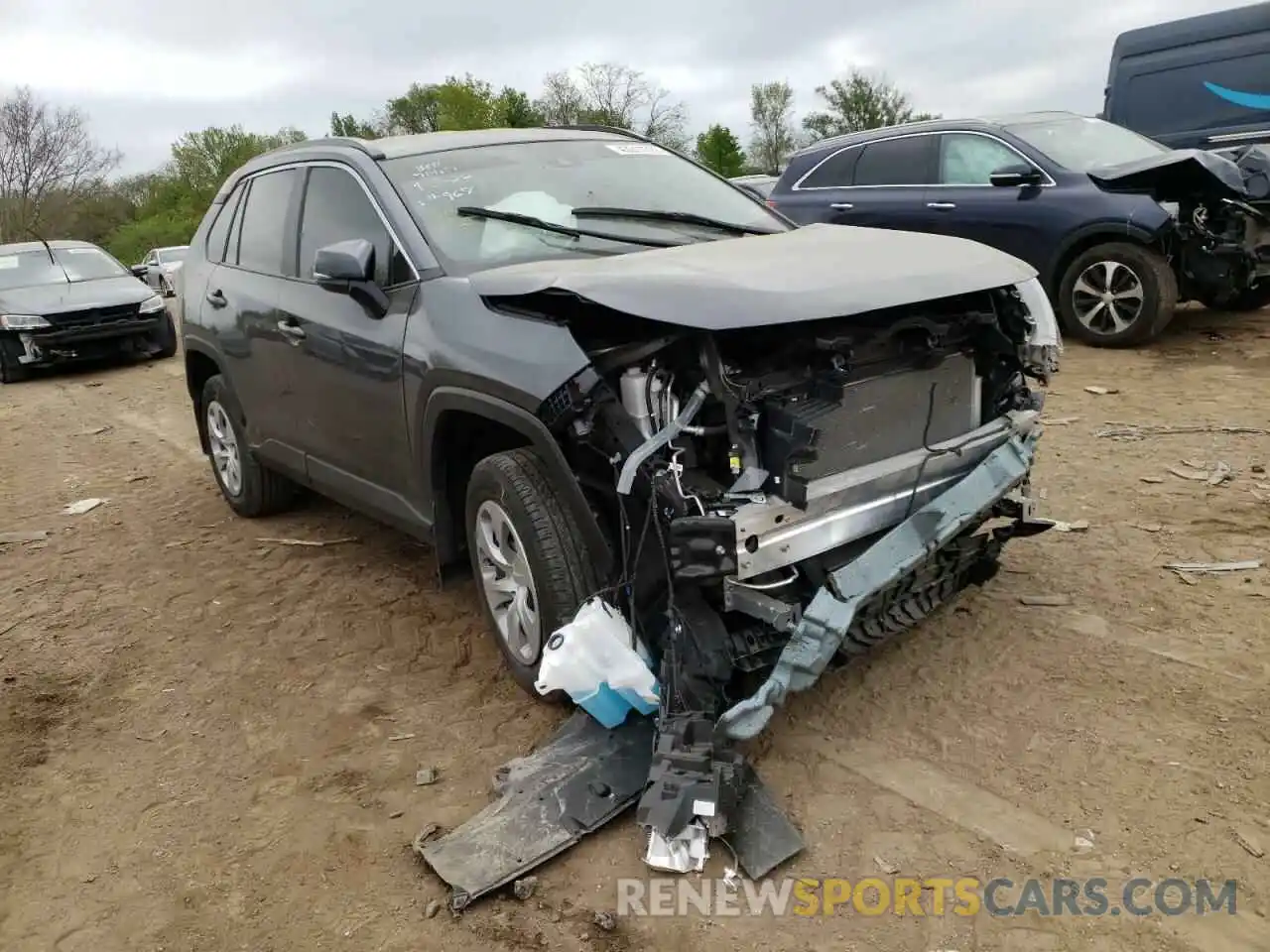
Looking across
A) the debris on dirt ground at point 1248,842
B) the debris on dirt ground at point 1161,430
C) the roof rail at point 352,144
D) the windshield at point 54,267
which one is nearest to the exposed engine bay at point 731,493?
the debris on dirt ground at point 1248,842

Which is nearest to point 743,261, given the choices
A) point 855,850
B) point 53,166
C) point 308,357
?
point 855,850

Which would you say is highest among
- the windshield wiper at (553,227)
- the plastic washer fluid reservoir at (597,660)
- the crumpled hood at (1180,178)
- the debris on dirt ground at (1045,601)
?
the crumpled hood at (1180,178)

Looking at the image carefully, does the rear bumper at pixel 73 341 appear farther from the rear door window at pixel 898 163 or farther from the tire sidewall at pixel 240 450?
the rear door window at pixel 898 163

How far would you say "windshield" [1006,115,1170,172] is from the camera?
8203 millimetres

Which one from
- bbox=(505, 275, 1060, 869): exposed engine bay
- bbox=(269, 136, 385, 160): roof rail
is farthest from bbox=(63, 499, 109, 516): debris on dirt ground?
bbox=(505, 275, 1060, 869): exposed engine bay

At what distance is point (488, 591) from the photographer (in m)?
Answer: 3.68

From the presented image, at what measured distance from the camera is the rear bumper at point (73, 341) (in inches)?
466

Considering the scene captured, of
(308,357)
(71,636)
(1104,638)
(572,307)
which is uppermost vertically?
(572,307)

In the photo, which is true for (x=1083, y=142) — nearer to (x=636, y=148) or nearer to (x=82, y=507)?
(x=636, y=148)

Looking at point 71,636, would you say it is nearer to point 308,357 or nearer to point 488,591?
point 308,357

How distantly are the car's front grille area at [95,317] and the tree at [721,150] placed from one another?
36758mm

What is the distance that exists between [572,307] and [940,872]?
1890mm

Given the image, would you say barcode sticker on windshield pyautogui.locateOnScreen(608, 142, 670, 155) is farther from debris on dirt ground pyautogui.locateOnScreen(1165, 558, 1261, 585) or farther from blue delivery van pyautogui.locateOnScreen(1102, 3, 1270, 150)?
blue delivery van pyautogui.locateOnScreen(1102, 3, 1270, 150)

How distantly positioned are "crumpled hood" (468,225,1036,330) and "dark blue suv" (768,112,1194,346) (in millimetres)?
4757
